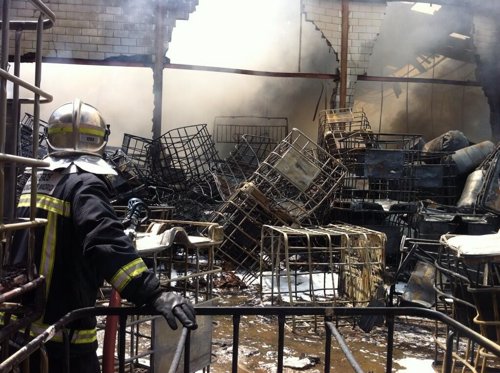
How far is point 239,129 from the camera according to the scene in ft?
46.4

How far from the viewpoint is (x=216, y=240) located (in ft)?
13.1

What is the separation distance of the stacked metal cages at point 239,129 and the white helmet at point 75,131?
11219 millimetres

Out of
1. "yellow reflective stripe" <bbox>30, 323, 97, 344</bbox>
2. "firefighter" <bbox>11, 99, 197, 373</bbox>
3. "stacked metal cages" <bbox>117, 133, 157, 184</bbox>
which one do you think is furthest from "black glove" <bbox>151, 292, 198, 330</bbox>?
"stacked metal cages" <bbox>117, 133, 157, 184</bbox>

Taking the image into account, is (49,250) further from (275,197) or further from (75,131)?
(275,197)

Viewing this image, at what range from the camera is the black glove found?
1797 mm

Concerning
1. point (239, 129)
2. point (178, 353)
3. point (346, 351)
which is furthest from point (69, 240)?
point (239, 129)

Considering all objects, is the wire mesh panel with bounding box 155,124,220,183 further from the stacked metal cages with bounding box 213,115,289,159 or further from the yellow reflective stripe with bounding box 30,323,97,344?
the yellow reflective stripe with bounding box 30,323,97,344

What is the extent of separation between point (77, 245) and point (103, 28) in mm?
9844

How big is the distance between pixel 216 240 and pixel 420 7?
534 inches

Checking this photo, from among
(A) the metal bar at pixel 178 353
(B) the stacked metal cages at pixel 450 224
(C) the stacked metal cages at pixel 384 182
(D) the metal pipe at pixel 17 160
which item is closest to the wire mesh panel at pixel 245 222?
(C) the stacked metal cages at pixel 384 182

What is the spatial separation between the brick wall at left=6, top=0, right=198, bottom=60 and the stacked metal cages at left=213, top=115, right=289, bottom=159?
3.61m

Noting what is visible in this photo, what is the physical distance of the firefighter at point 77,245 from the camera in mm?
1973

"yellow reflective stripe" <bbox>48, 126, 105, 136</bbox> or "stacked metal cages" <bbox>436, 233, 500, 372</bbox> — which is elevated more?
"yellow reflective stripe" <bbox>48, 126, 105, 136</bbox>

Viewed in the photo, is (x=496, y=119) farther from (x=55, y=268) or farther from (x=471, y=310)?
(x=55, y=268)
